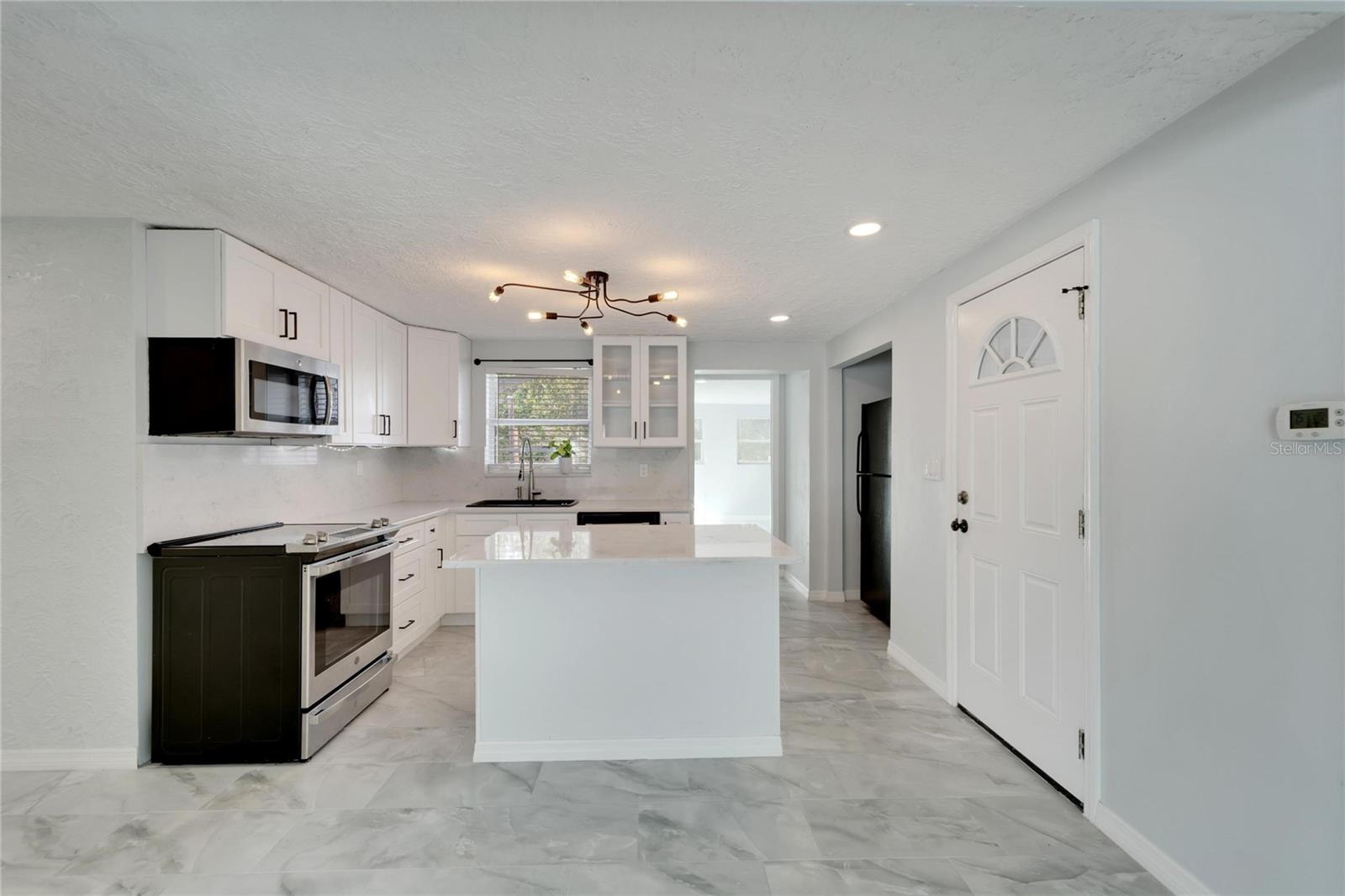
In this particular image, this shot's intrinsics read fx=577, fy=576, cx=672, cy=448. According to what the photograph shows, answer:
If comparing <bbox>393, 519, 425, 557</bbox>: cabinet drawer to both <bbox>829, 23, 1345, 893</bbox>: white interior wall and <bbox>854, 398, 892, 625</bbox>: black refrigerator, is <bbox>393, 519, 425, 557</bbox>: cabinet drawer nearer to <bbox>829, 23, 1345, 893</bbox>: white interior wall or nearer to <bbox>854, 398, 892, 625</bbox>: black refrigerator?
<bbox>854, 398, 892, 625</bbox>: black refrigerator

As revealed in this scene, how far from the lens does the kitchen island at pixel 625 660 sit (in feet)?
8.29

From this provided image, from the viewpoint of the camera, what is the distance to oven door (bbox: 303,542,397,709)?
8.39 ft

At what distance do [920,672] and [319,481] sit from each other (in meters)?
3.88

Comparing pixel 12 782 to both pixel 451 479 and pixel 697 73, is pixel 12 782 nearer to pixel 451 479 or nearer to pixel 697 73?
pixel 451 479

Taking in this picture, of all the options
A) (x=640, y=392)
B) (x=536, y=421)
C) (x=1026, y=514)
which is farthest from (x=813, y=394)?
(x=1026, y=514)

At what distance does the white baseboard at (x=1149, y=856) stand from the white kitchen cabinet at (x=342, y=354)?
3867 mm

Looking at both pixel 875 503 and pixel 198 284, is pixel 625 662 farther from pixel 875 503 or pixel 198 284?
pixel 875 503

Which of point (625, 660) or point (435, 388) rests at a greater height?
point (435, 388)

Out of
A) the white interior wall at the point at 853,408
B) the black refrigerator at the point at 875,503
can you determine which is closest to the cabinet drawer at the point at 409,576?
the black refrigerator at the point at 875,503

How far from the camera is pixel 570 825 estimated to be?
2.05 meters

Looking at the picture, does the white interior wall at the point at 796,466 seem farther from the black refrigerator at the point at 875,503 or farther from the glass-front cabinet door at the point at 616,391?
the glass-front cabinet door at the point at 616,391

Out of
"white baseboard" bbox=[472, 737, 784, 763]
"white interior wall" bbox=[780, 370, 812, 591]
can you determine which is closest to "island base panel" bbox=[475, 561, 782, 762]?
"white baseboard" bbox=[472, 737, 784, 763]

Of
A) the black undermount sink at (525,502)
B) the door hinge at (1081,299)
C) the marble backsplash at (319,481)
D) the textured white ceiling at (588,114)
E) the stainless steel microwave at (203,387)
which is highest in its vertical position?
the textured white ceiling at (588,114)

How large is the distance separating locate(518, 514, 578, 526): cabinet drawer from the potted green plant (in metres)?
0.68
